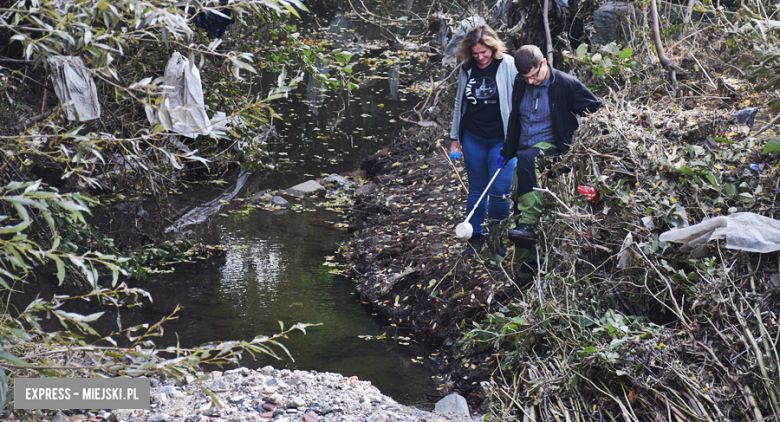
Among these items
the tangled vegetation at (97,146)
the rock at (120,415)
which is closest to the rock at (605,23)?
the tangled vegetation at (97,146)

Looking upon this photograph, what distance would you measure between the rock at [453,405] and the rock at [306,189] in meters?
4.23

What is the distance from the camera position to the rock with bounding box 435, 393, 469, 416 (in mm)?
3513

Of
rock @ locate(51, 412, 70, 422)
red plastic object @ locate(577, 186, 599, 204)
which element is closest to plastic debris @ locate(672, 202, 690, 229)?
red plastic object @ locate(577, 186, 599, 204)

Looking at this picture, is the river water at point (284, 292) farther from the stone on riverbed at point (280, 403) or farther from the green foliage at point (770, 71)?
the green foliage at point (770, 71)

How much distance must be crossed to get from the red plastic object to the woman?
79 centimetres

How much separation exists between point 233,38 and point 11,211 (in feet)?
7.52

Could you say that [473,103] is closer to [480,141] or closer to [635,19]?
[480,141]

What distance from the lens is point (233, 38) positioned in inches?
205

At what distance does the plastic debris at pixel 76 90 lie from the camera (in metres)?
3.42

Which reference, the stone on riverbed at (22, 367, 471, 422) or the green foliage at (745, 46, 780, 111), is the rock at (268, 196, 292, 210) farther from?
the green foliage at (745, 46, 780, 111)

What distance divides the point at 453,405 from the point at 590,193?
1.51m

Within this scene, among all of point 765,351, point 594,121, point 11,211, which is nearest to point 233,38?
point 11,211

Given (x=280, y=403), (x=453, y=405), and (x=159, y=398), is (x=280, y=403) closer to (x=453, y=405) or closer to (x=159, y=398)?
(x=159, y=398)

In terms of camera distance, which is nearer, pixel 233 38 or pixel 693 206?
pixel 693 206
